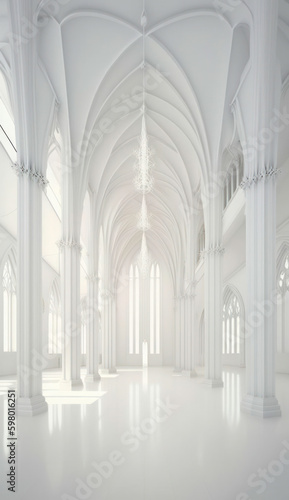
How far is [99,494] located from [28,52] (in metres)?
10.1

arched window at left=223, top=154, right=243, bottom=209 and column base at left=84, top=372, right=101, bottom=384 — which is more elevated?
arched window at left=223, top=154, right=243, bottom=209

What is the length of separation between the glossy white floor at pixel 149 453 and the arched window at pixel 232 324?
19.2 meters

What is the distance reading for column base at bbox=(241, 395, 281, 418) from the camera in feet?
37.1

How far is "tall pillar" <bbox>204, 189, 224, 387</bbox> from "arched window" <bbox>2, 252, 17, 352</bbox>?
40.9ft

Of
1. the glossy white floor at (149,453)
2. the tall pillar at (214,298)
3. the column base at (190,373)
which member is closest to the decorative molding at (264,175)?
the glossy white floor at (149,453)

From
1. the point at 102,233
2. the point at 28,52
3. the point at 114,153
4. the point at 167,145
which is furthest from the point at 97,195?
the point at 28,52

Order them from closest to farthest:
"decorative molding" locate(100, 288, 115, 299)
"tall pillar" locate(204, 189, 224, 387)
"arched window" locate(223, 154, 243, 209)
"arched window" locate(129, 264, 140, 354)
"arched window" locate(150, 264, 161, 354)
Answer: "tall pillar" locate(204, 189, 224, 387)
"arched window" locate(223, 154, 243, 209)
"decorative molding" locate(100, 288, 115, 299)
"arched window" locate(129, 264, 140, 354)
"arched window" locate(150, 264, 161, 354)

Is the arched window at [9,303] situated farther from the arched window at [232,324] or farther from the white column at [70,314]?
the arched window at [232,324]

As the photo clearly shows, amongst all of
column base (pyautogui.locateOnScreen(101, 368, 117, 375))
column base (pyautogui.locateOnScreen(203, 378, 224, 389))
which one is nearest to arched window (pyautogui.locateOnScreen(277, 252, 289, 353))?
column base (pyautogui.locateOnScreen(203, 378, 224, 389))

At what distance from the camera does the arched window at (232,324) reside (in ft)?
105

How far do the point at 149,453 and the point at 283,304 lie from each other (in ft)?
62.5

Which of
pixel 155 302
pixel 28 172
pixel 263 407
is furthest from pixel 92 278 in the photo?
pixel 155 302

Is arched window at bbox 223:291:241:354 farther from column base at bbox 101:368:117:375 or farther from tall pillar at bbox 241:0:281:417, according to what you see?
tall pillar at bbox 241:0:281:417

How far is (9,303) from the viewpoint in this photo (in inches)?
1031
